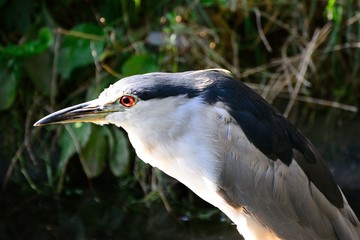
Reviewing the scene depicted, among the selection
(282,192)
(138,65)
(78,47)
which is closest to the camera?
(282,192)

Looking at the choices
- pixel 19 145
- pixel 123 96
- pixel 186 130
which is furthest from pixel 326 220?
pixel 19 145

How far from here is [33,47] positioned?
526cm

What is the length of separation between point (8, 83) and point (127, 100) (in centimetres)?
Result: 211

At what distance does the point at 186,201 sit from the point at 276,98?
877 mm

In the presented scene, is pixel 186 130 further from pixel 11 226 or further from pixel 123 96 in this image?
pixel 11 226

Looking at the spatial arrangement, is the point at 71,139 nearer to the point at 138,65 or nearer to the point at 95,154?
the point at 95,154

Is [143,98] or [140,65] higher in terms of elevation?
[143,98]

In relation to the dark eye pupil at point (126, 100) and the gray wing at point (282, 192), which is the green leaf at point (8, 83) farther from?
the gray wing at point (282, 192)

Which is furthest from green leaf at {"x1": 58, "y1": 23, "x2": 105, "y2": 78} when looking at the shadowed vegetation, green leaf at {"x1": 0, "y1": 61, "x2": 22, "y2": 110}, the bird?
the bird

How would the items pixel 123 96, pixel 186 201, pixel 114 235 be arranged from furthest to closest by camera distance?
pixel 186 201, pixel 114 235, pixel 123 96

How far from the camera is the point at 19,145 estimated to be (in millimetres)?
5441

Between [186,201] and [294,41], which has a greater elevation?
[294,41]

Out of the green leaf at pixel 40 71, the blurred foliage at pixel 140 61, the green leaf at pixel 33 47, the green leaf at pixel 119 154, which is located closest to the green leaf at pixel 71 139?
the blurred foliage at pixel 140 61

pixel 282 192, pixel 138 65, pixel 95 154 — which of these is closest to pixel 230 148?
pixel 282 192
